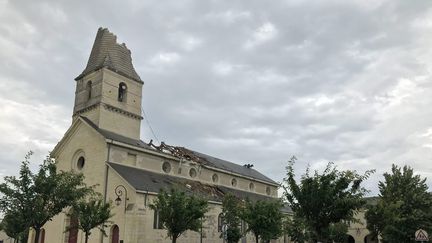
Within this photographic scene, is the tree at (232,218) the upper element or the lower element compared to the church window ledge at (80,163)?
lower

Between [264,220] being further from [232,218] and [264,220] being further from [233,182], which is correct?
[233,182]

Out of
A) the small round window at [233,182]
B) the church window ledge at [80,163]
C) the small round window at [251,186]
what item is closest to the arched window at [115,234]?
the church window ledge at [80,163]

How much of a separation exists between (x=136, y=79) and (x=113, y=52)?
3891mm

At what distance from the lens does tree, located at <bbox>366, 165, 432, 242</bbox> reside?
2764 cm

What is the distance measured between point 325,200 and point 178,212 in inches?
Answer: 511

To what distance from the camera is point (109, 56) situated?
44.8 m

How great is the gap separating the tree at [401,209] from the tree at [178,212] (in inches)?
496

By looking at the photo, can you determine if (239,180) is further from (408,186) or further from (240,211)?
(408,186)

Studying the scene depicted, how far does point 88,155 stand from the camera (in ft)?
131

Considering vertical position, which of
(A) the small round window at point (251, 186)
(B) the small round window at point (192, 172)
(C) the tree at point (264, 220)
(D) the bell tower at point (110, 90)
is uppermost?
(D) the bell tower at point (110, 90)

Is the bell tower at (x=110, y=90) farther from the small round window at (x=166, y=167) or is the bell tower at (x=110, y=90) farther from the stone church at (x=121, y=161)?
the small round window at (x=166, y=167)

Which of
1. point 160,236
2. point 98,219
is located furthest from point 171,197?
point 160,236

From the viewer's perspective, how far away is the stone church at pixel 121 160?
34.7m

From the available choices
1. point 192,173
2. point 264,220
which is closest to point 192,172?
point 192,173
